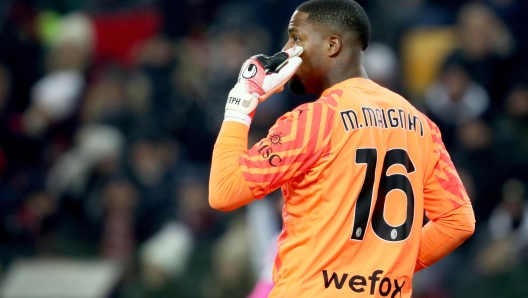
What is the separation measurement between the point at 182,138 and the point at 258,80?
5.56m

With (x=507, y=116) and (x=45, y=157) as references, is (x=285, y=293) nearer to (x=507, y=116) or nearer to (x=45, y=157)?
(x=507, y=116)

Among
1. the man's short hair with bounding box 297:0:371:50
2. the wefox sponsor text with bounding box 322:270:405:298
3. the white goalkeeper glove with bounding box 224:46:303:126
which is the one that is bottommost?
the wefox sponsor text with bounding box 322:270:405:298

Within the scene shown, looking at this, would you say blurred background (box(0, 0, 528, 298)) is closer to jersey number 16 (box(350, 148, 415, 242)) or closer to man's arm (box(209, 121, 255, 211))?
jersey number 16 (box(350, 148, 415, 242))

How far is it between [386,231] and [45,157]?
254 inches

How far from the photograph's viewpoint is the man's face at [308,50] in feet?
11.2

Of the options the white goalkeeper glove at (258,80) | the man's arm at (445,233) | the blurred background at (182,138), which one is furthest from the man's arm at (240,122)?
the blurred background at (182,138)

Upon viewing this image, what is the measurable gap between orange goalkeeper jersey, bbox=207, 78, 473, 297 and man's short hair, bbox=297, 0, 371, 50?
9.2 inches

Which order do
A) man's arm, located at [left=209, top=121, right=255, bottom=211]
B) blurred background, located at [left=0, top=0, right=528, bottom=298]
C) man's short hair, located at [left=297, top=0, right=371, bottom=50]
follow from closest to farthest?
man's arm, located at [left=209, top=121, right=255, bottom=211] → man's short hair, located at [left=297, top=0, right=371, bottom=50] → blurred background, located at [left=0, top=0, right=528, bottom=298]

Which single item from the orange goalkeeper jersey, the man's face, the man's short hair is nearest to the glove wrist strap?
the orange goalkeeper jersey

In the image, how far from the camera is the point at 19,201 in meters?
8.59

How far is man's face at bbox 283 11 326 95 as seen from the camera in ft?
11.2

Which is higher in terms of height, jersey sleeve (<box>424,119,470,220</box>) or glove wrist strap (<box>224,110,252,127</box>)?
glove wrist strap (<box>224,110,252,127</box>)

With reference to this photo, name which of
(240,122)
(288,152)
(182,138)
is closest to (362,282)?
(288,152)

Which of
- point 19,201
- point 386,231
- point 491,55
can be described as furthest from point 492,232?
point 19,201
